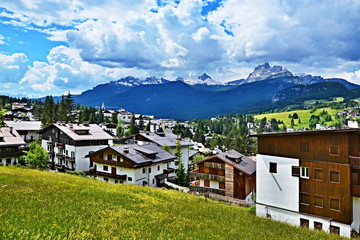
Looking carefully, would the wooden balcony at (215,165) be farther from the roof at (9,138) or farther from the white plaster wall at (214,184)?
the roof at (9,138)

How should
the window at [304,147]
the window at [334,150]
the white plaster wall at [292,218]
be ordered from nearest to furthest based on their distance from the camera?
the white plaster wall at [292,218] → the window at [334,150] → the window at [304,147]

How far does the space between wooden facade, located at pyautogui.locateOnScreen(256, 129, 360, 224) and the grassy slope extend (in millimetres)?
6365

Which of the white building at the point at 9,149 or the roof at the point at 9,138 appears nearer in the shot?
the white building at the point at 9,149

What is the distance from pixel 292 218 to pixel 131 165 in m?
25.1

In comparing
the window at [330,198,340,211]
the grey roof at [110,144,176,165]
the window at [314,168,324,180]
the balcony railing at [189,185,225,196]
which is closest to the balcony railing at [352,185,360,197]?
the window at [330,198,340,211]

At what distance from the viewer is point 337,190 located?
25688mm

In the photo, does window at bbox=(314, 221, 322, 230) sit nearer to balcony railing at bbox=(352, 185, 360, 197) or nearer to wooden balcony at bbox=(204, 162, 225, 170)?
balcony railing at bbox=(352, 185, 360, 197)

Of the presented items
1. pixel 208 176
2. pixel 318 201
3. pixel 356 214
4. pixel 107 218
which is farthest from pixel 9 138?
pixel 356 214

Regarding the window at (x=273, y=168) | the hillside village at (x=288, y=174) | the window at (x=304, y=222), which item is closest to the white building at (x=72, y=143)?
the hillside village at (x=288, y=174)

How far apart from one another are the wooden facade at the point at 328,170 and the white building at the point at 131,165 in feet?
80.4

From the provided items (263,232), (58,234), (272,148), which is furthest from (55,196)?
(272,148)

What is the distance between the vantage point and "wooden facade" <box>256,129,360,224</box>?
25.2 metres

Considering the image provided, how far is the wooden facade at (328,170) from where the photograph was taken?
25250 mm

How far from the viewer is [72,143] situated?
188 ft
